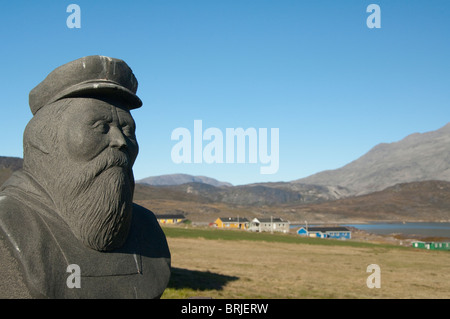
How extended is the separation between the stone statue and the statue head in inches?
0.4

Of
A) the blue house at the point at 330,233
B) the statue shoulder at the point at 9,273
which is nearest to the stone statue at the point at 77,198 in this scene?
the statue shoulder at the point at 9,273

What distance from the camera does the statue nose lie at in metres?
4.39

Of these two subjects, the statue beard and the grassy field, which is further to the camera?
the grassy field

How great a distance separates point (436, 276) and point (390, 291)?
336 inches

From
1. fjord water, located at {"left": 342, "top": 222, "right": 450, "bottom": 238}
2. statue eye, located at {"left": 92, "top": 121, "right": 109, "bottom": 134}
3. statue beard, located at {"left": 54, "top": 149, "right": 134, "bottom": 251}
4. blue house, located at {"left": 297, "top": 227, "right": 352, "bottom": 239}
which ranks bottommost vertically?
fjord water, located at {"left": 342, "top": 222, "right": 450, "bottom": 238}

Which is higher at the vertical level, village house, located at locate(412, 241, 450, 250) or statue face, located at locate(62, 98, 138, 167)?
statue face, located at locate(62, 98, 138, 167)

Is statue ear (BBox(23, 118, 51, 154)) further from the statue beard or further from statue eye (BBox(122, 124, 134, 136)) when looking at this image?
statue eye (BBox(122, 124, 134, 136))

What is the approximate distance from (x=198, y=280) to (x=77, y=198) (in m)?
15.8

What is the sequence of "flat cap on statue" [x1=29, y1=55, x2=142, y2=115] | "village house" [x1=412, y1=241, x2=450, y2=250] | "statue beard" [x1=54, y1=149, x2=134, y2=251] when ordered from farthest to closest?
"village house" [x1=412, y1=241, x2=450, y2=250], "flat cap on statue" [x1=29, y1=55, x2=142, y2=115], "statue beard" [x1=54, y1=149, x2=134, y2=251]

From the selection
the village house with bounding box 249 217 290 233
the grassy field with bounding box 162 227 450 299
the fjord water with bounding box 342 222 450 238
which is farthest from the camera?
the fjord water with bounding box 342 222 450 238

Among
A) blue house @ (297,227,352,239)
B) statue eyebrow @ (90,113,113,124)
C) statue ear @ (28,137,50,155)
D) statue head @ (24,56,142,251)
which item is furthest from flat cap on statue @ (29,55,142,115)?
blue house @ (297,227,352,239)
